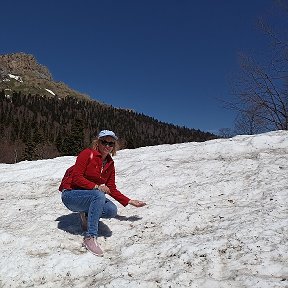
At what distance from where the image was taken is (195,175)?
10305 mm

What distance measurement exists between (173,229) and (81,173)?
2223 millimetres

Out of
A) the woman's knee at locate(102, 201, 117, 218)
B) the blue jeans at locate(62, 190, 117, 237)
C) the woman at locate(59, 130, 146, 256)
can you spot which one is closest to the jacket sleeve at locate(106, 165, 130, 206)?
the woman at locate(59, 130, 146, 256)

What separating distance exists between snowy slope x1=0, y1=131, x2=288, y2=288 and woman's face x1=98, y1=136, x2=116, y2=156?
5.89 feet

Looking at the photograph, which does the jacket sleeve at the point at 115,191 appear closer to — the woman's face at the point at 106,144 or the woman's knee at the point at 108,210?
the woman's knee at the point at 108,210

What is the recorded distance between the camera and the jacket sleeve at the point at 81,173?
6.60 metres

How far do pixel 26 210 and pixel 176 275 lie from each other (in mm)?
5540

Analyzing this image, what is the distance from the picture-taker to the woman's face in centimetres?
693

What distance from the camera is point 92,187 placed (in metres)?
6.61

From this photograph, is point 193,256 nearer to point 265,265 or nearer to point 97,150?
point 265,265

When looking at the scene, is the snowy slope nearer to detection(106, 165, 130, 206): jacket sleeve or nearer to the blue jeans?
the blue jeans

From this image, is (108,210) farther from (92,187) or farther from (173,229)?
(173,229)

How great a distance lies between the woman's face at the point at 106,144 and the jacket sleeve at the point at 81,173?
0.90 ft

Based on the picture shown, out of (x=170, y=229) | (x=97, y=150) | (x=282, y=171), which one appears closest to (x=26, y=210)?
(x=97, y=150)

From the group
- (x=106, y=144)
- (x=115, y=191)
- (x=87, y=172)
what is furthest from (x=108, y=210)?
(x=106, y=144)
